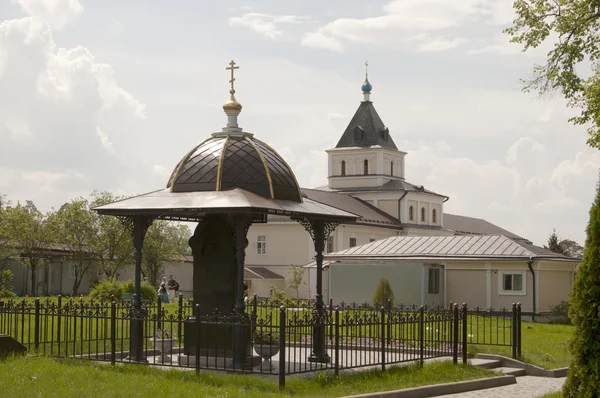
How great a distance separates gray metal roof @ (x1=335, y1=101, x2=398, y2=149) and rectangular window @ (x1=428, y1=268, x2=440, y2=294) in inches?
1526

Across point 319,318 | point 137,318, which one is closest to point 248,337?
point 319,318

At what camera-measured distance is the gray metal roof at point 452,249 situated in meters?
40.2

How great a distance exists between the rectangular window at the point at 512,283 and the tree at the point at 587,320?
97.6 feet

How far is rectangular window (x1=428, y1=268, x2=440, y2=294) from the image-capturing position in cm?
4046

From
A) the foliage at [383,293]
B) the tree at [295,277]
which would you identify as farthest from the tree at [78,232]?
the foliage at [383,293]

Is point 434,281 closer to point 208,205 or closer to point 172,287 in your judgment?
point 172,287

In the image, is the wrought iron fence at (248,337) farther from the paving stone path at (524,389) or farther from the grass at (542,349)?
the paving stone path at (524,389)

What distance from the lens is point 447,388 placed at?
15156 mm

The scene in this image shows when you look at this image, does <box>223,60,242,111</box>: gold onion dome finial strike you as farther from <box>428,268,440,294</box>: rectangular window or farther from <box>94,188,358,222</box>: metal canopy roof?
<box>428,268,440,294</box>: rectangular window

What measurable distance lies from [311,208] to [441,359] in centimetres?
401

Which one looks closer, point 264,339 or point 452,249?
point 264,339

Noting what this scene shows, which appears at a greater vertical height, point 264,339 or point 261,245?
point 261,245

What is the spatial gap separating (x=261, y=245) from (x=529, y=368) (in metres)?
47.9

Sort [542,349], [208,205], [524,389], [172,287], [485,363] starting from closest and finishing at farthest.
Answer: [208,205] → [524,389] → [485,363] → [542,349] → [172,287]
